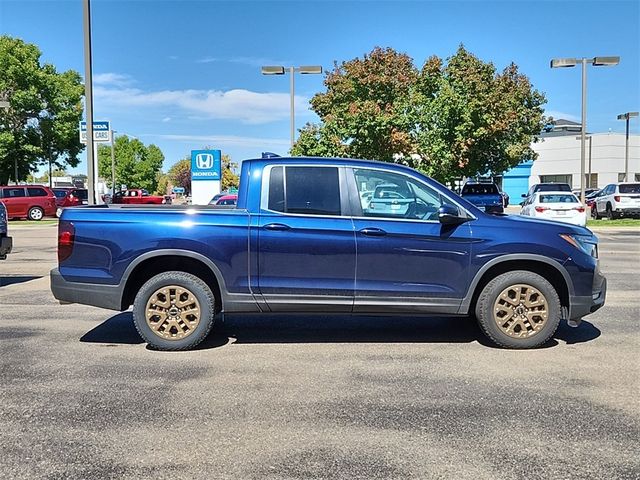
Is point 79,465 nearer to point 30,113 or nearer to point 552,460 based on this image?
point 552,460

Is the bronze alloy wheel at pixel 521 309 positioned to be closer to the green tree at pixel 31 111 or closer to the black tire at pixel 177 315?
the black tire at pixel 177 315

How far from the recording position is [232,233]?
18.9 feet

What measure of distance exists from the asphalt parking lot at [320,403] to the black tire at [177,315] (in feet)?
0.52

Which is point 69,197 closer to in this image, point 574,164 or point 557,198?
point 557,198

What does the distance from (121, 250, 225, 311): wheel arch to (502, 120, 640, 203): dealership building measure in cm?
6097

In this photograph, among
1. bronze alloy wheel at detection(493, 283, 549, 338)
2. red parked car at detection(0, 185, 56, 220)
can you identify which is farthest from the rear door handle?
red parked car at detection(0, 185, 56, 220)

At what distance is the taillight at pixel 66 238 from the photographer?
586cm

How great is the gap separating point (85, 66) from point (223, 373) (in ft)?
38.9

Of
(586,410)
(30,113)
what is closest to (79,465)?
(586,410)

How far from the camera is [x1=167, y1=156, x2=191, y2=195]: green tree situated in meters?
98.0

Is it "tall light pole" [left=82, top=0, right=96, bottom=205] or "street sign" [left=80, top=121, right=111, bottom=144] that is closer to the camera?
"tall light pole" [left=82, top=0, right=96, bottom=205]

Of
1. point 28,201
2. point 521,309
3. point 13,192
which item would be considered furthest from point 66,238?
point 13,192

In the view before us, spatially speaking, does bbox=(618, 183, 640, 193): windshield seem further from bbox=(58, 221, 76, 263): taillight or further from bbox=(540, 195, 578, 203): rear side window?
bbox=(58, 221, 76, 263): taillight

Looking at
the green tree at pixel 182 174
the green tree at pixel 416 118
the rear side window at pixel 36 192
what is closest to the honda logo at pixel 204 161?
the green tree at pixel 416 118
